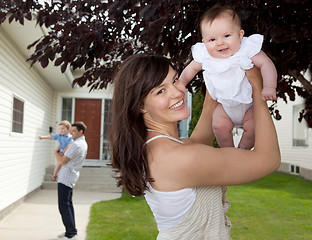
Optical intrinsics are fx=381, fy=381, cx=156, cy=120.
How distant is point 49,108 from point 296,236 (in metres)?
10.4

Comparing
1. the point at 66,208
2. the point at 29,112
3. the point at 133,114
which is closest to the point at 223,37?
the point at 133,114

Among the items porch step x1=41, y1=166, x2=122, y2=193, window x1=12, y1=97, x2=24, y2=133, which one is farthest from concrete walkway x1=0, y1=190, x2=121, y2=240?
window x1=12, y1=97, x2=24, y2=133

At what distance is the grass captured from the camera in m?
6.63

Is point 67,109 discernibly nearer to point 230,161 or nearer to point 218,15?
point 218,15

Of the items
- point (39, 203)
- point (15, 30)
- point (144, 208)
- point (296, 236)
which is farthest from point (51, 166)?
point (296, 236)

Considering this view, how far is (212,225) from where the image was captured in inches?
65.6

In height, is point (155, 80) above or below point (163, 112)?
above

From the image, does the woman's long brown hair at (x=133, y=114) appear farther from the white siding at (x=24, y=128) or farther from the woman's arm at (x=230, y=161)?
the white siding at (x=24, y=128)

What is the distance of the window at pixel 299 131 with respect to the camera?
553 inches

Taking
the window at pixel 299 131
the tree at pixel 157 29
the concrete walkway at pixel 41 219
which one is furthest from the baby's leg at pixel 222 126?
the window at pixel 299 131

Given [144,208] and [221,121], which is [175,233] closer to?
[221,121]

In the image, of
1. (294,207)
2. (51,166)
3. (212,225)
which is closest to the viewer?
(212,225)

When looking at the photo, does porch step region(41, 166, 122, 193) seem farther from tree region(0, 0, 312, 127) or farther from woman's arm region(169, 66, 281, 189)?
woman's arm region(169, 66, 281, 189)

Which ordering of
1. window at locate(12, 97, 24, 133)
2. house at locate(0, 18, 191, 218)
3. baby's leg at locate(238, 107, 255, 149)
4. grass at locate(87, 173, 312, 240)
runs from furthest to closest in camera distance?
window at locate(12, 97, 24, 133), house at locate(0, 18, 191, 218), grass at locate(87, 173, 312, 240), baby's leg at locate(238, 107, 255, 149)
